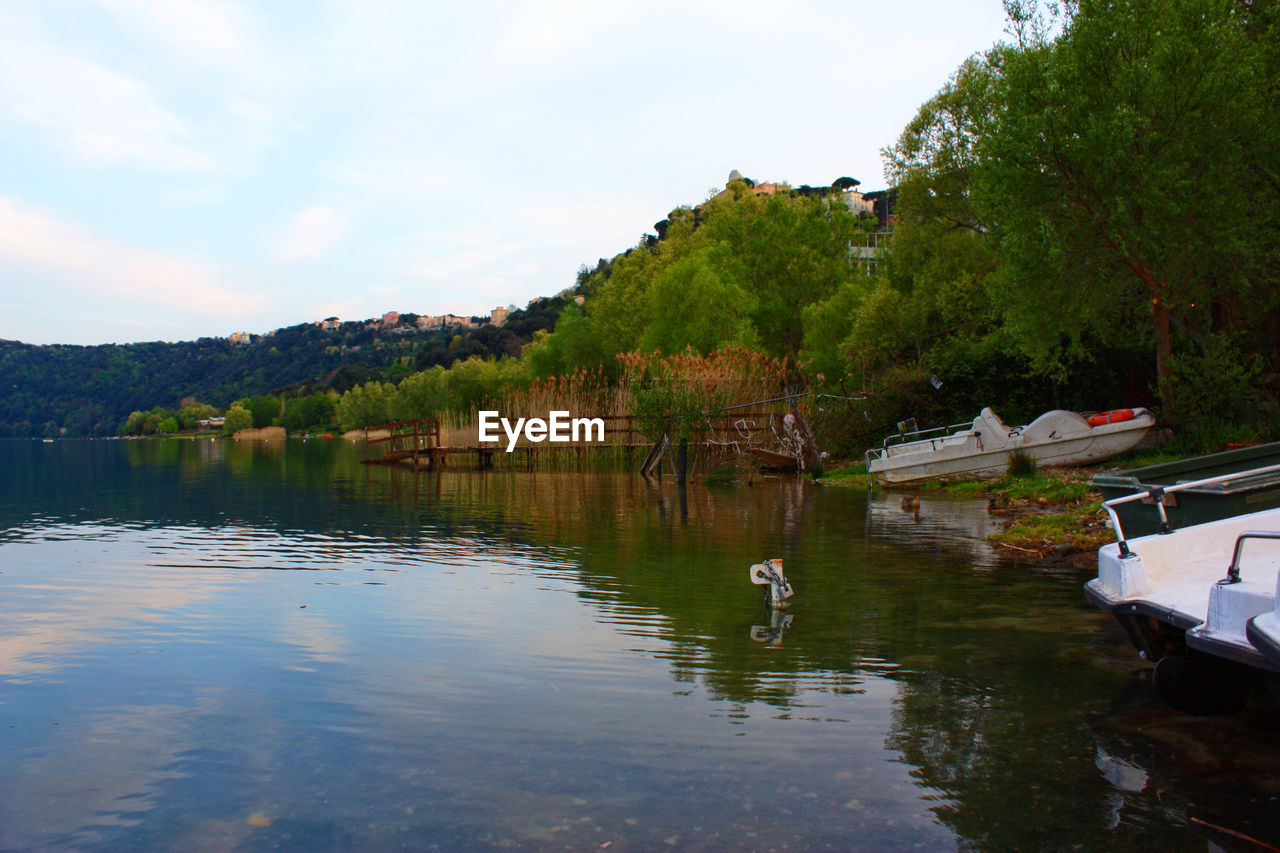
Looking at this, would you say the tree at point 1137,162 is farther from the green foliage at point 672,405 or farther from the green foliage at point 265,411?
the green foliage at point 265,411

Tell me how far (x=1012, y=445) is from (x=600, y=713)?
17.2 metres

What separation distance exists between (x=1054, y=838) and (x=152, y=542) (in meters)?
14.8

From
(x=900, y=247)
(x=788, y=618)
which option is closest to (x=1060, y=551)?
(x=788, y=618)

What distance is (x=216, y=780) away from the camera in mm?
4727

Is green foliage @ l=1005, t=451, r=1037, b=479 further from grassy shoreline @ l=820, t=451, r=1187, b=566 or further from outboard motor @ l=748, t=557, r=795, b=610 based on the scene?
outboard motor @ l=748, t=557, r=795, b=610

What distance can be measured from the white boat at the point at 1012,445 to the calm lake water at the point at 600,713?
29.8 ft

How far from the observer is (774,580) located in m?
8.76

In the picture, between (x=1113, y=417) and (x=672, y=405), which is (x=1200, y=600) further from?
(x=672, y=405)

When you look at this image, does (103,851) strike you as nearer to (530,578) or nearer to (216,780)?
(216,780)

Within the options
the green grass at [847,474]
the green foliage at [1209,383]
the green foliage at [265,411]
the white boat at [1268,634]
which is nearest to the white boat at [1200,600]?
the white boat at [1268,634]

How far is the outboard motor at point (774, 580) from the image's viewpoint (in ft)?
28.5

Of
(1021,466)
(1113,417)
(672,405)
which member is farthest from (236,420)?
(1113,417)

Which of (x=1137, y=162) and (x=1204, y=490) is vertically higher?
(x=1137, y=162)

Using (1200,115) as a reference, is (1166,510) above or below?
below
